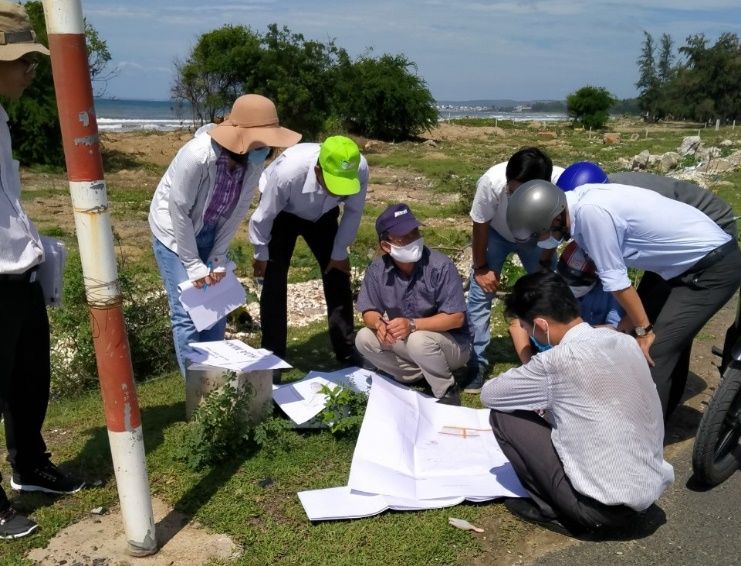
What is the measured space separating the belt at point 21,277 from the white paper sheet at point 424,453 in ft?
5.56

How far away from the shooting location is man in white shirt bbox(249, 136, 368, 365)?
4258 millimetres

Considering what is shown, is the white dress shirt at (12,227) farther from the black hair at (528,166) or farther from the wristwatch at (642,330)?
the wristwatch at (642,330)

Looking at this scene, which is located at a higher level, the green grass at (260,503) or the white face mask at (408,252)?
the white face mask at (408,252)

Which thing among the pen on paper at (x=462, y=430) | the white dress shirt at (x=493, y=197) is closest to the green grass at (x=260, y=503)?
the pen on paper at (x=462, y=430)

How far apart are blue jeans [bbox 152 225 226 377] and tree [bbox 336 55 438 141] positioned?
114 ft

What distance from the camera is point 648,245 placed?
3.58 m

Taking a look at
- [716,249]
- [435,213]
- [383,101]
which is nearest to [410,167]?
[435,213]

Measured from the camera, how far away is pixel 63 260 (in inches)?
131

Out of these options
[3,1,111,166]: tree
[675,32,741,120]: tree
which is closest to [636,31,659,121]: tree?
[675,32,741,120]: tree

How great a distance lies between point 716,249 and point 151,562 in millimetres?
3022

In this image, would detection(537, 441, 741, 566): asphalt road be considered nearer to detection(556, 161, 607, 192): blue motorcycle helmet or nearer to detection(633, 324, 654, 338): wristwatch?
detection(633, 324, 654, 338): wristwatch

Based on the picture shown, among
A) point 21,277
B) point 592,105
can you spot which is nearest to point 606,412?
point 21,277

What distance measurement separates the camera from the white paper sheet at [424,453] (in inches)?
136

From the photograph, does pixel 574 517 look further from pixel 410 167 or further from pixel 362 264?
pixel 410 167
